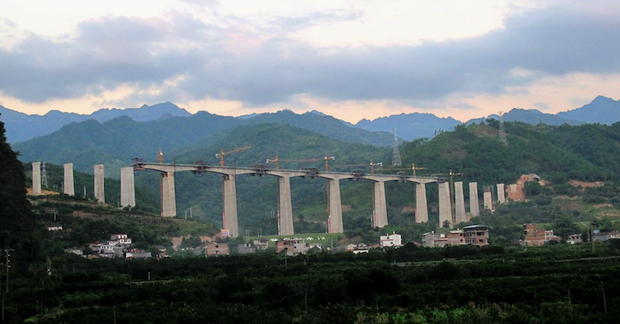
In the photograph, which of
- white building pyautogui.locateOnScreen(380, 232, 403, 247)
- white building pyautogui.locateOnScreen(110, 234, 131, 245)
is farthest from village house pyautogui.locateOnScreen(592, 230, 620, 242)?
white building pyautogui.locateOnScreen(110, 234, 131, 245)

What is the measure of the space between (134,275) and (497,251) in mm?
28600

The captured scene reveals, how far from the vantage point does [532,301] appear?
40531 mm

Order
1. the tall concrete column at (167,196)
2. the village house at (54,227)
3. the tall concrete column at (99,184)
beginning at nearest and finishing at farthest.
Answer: the village house at (54,227) → the tall concrete column at (167,196) → the tall concrete column at (99,184)

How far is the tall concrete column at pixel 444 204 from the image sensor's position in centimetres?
13079

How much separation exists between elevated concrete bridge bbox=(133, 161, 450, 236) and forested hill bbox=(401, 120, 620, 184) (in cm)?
1968

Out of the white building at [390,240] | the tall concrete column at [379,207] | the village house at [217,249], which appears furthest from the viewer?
the tall concrete column at [379,207]

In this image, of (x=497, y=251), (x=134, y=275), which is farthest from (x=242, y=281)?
(x=497, y=251)

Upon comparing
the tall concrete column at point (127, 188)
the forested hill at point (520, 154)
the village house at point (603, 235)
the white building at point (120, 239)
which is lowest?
the village house at point (603, 235)

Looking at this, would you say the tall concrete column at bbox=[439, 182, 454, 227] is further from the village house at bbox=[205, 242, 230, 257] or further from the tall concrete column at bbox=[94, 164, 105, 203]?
the tall concrete column at bbox=[94, 164, 105, 203]

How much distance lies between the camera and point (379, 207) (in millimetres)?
122938

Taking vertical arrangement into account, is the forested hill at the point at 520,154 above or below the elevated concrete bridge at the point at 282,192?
above

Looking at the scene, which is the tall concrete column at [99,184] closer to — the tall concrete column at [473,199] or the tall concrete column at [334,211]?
the tall concrete column at [334,211]

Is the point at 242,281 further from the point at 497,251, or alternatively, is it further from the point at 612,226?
the point at 612,226

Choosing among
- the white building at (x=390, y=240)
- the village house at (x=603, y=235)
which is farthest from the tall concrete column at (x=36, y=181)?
the village house at (x=603, y=235)
